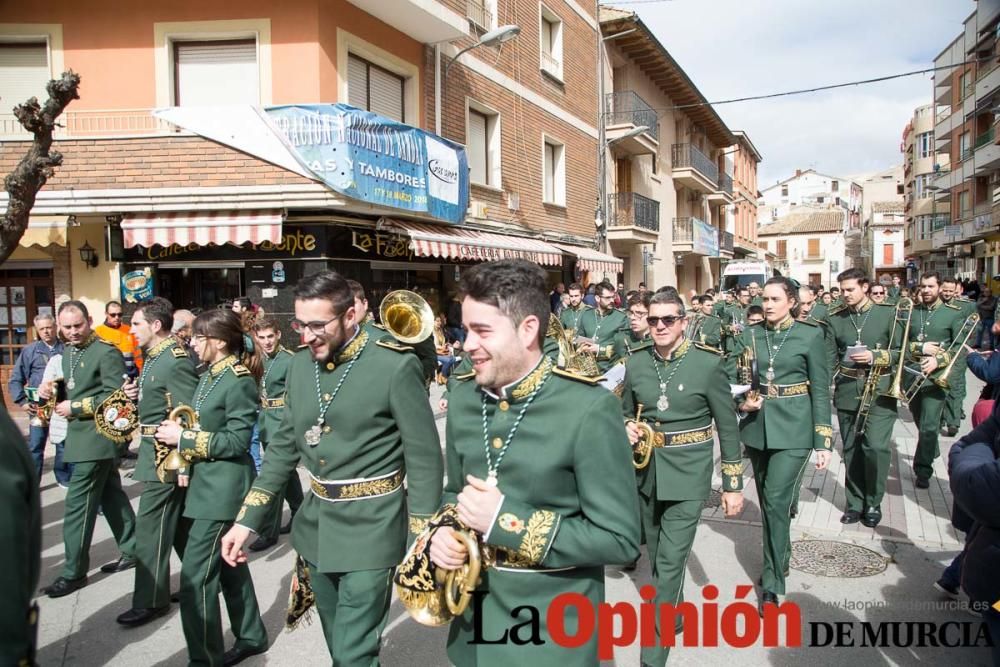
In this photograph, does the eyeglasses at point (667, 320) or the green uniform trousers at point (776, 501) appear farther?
the green uniform trousers at point (776, 501)

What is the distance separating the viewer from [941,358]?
664 cm

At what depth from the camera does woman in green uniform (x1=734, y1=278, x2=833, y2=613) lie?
469 cm

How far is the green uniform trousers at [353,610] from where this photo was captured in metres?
2.95

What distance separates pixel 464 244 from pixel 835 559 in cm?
898

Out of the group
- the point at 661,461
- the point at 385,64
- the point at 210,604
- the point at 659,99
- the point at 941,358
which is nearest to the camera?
the point at 210,604

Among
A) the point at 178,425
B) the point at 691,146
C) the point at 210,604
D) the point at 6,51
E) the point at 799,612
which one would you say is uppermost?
the point at 691,146

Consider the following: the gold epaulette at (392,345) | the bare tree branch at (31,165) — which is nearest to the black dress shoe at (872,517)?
the gold epaulette at (392,345)

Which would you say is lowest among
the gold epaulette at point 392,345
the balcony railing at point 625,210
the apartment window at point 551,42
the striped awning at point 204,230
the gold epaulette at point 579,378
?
the gold epaulette at point 579,378

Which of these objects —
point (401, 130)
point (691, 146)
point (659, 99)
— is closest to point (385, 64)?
point (401, 130)

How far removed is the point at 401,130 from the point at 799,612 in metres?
9.59

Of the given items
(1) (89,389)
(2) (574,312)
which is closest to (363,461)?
(1) (89,389)

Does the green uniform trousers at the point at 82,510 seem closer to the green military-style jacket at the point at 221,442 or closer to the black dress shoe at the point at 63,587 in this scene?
the black dress shoe at the point at 63,587

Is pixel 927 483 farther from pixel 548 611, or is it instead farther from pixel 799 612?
pixel 548 611

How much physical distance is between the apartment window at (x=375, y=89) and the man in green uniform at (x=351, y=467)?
9265 mm
